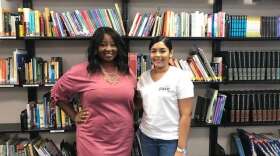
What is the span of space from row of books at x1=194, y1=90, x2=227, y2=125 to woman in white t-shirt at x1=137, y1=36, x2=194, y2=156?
95 cm

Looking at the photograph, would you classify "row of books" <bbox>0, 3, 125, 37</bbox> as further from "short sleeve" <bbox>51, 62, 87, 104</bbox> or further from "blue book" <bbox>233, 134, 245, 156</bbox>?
"blue book" <bbox>233, 134, 245, 156</bbox>

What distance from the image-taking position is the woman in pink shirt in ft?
6.43

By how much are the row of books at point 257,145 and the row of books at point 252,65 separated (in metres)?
0.61

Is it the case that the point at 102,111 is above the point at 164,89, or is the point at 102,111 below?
below

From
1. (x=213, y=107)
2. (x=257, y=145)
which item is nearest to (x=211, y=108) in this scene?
(x=213, y=107)

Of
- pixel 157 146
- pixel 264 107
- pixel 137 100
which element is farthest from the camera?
pixel 264 107

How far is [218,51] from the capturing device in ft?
9.98

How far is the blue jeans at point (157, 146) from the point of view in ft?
6.49

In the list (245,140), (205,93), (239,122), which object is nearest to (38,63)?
(205,93)

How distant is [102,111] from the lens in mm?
1961

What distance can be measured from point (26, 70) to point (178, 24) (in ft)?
4.66

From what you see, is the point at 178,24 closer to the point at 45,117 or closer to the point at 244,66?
the point at 244,66

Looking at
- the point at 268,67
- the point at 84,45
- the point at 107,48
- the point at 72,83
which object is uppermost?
the point at 84,45

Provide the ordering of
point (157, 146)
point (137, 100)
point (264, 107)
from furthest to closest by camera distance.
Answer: point (264, 107), point (137, 100), point (157, 146)
